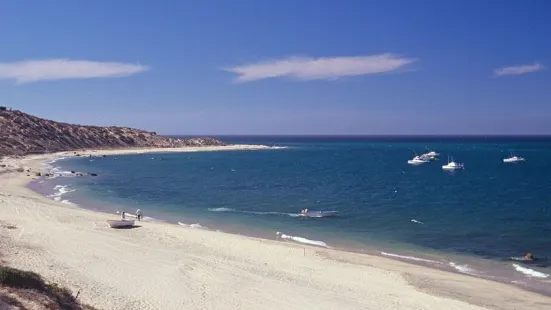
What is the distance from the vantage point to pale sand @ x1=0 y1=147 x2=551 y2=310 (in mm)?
18484

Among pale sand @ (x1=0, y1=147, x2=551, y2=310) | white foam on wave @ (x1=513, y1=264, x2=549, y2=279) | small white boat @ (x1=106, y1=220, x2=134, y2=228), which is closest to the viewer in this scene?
pale sand @ (x1=0, y1=147, x2=551, y2=310)

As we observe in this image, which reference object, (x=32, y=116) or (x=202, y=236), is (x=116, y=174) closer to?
(x=202, y=236)

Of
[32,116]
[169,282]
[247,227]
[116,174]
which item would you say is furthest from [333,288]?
[32,116]

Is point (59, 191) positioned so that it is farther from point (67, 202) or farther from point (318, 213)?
point (318, 213)

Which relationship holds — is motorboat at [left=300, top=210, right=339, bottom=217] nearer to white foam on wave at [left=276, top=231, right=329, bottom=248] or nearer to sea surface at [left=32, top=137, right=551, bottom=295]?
sea surface at [left=32, top=137, right=551, bottom=295]

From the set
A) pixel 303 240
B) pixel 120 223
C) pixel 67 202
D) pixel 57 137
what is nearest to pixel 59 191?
pixel 67 202

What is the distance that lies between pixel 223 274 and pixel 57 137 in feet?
432

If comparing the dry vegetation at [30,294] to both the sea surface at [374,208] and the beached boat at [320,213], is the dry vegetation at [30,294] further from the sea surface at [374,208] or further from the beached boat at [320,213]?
the beached boat at [320,213]

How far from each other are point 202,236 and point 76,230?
785 centimetres

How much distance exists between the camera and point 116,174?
80.6m

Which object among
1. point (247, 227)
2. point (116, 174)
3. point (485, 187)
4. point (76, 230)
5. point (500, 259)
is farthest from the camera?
point (116, 174)

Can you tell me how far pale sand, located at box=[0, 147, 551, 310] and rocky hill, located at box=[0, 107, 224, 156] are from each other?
281 ft

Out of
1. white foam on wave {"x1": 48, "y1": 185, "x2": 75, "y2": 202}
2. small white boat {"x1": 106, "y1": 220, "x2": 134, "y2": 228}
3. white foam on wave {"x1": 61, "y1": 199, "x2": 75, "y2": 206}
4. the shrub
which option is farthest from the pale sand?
white foam on wave {"x1": 48, "y1": 185, "x2": 75, "y2": 202}

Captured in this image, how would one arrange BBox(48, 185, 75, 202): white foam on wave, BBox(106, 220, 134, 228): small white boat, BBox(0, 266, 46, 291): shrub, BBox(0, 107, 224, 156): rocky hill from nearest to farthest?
BBox(0, 266, 46, 291): shrub < BBox(106, 220, 134, 228): small white boat < BBox(48, 185, 75, 202): white foam on wave < BBox(0, 107, 224, 156): rocky hill
